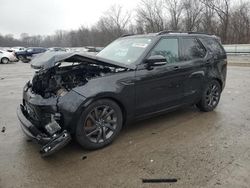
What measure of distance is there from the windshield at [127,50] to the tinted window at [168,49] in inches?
7.9

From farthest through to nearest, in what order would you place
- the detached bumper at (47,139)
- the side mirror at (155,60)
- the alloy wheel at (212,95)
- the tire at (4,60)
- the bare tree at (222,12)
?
the bare tree at (222,12)
the tire at (4,60)
the alloy wheel at (212,95)
the side mirror at (155,60)
the detached bumper at (47,139)

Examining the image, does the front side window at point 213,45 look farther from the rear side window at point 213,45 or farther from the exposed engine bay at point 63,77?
the exposed engine bay at point 63,77

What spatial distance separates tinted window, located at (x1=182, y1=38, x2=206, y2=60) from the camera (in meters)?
5.14

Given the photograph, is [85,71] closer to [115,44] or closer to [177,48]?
[115,44]

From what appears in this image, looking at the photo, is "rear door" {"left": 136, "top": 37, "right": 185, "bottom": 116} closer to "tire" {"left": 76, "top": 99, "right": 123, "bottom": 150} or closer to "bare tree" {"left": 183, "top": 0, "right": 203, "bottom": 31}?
"tire" {"left": 76, "top": 99, "right": 123, "bottom": 150}

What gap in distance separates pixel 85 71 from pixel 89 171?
1.62 metres

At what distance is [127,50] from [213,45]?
219 centimetres

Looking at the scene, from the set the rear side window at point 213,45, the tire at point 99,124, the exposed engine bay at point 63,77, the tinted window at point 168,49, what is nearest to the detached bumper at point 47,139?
the tire at point 99,124

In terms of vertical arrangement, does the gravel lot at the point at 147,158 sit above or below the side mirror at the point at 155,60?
below

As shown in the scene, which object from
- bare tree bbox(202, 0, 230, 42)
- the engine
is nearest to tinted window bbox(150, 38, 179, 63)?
the engine

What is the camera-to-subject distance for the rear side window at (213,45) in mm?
5664

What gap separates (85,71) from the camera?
13.7 feet

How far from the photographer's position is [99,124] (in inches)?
153

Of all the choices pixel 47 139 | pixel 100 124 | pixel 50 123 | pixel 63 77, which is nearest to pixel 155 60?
pixel 100 124
